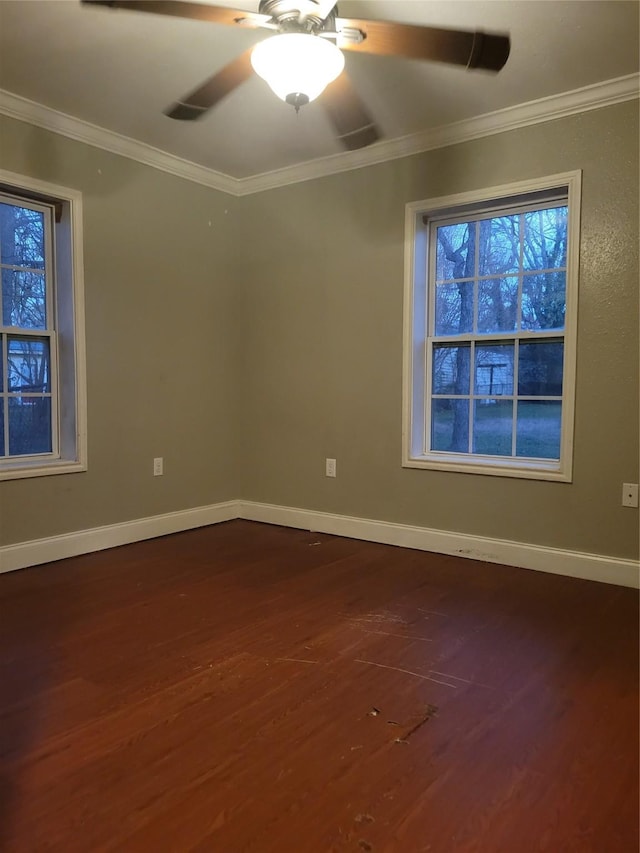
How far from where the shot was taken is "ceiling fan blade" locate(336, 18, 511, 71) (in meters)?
1.68

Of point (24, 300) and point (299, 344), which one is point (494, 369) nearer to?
point (299, 344)

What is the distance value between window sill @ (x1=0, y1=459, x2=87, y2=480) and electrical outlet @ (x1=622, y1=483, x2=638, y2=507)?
2.87 meters

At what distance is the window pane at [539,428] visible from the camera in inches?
123

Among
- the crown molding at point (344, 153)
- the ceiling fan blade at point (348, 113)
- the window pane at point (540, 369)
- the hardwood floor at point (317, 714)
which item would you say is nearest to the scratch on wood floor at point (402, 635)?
the hardwood floor at point (317, 714)

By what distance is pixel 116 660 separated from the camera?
2.06 meters

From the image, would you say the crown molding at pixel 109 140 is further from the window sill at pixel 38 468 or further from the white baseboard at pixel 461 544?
the white baseboard at pixel 461 544

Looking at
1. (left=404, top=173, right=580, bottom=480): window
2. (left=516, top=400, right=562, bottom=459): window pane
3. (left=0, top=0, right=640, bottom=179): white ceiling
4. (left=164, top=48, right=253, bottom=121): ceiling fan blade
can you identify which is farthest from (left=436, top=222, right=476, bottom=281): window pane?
(left=164, top=48, right=253, bottom=121): ceiling fan blade

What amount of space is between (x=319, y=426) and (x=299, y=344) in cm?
58

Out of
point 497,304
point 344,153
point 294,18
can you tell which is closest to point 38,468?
point 294,18

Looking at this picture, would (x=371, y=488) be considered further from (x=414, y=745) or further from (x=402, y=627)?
(x=414, y=745)

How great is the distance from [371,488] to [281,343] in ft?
3.91

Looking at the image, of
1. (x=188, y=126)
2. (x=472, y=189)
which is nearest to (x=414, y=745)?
(x=472, y=189)

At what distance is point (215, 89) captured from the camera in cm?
208

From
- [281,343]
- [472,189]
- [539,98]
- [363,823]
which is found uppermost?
[539,98]
